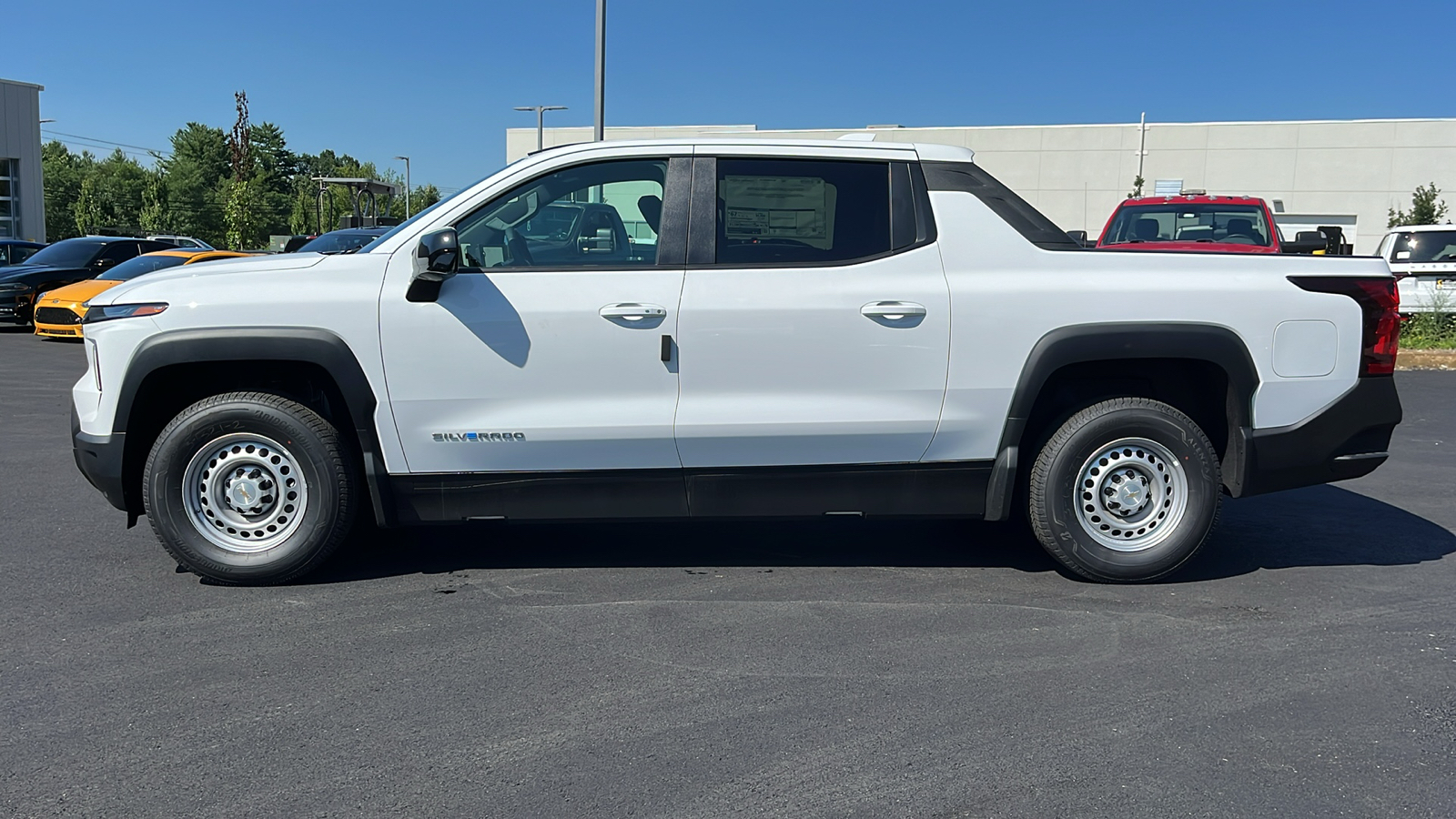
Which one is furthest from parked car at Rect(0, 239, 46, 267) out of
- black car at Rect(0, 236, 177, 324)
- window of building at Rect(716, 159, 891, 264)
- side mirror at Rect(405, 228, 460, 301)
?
window of building at Rect(716, 159, 891, 264)

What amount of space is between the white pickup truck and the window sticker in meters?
0.01

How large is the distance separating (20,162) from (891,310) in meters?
53.1

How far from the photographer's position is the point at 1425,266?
50.3ft

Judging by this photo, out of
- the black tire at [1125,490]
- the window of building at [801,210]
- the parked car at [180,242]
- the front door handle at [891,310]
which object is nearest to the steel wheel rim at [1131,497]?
the black tire at [1125,490]

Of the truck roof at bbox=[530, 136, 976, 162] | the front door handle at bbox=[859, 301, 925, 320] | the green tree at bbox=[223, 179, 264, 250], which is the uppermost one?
the green tree at bbox=[223, 179, 264, 250]

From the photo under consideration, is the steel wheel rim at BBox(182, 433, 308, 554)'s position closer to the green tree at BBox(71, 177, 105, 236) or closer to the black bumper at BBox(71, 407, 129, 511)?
the black bumper at BBox(71, 407, 129, 511)

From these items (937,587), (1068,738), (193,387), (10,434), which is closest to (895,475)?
(937,587)

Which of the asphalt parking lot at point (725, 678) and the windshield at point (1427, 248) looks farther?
the windshield at point (1427, 248)

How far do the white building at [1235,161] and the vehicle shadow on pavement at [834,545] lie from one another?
37.1 m

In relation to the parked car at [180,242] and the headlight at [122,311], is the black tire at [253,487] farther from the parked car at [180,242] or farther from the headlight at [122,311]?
the parked car at [180,242]

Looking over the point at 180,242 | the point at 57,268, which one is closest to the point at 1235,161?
the point at 180,242

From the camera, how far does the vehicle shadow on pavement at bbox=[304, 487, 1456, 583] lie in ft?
17.4

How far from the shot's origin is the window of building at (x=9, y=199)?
46.6 metres

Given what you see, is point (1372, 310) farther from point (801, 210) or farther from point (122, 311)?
point (122, 311)
